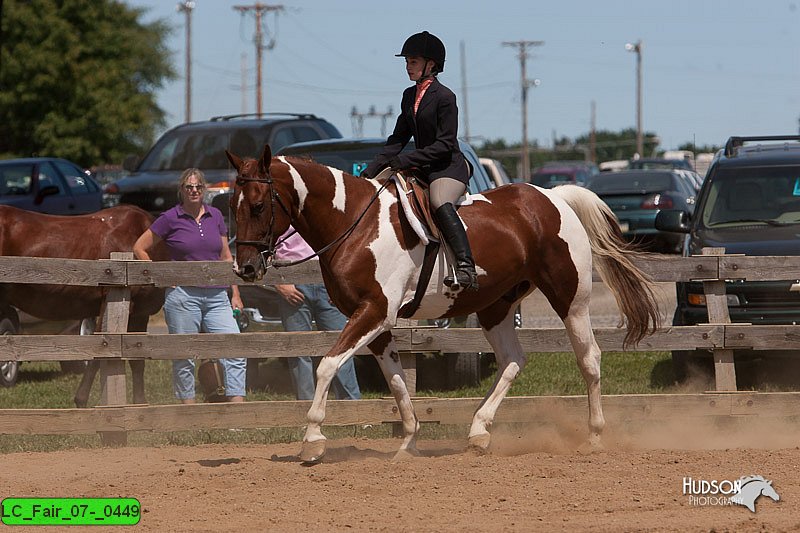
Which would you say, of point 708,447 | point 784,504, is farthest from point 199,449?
point 784,504

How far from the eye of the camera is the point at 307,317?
10.4 meters

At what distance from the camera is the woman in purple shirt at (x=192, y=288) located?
9992 mm

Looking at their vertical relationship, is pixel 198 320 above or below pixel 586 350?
above

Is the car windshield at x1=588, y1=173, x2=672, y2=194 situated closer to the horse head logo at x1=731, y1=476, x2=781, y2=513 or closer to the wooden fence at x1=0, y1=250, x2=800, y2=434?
the wooden fence at x1=0, y1=250, x2=800, y2=434

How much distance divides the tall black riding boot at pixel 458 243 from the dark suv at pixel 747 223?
11.6ft

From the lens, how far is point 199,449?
917 centimetres

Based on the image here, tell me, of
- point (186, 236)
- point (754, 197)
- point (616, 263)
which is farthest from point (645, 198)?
point (186, 236)

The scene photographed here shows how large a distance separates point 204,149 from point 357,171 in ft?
21.2

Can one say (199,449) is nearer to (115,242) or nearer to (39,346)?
(39,346)

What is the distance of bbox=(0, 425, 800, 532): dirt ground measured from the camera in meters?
6.35

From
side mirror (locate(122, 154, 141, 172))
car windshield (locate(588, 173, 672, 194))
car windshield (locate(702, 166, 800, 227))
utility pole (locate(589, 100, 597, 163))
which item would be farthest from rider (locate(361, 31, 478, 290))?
utility pole (locate(589, 100, 597, 163))

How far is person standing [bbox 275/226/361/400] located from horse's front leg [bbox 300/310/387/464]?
7.51 ft

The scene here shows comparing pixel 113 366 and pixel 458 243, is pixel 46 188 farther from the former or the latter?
pixel 458 243

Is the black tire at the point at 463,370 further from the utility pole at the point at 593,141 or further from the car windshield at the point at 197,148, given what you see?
the utility pole at the point at 593,141
